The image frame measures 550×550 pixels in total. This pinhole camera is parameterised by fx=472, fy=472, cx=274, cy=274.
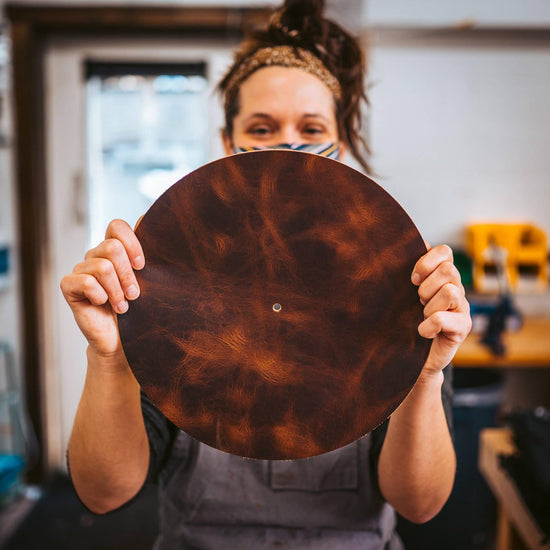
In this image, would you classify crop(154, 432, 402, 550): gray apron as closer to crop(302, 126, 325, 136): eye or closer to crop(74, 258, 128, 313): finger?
crop(74, 258, 128, 313): finger

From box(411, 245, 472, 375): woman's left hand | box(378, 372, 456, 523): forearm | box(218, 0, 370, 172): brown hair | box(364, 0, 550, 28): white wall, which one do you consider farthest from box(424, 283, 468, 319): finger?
box(364, 0, 550, 28): white wall

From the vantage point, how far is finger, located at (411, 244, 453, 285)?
62 cm

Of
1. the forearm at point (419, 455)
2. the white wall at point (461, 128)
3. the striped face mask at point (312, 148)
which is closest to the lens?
the forearm at point (419, 455)

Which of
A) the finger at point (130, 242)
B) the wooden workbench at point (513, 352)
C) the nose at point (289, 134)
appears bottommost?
the wooden workbench at point (513, 352)

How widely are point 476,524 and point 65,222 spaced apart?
104 inches

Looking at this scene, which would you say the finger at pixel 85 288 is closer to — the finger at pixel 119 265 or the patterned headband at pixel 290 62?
the finger at pixel 119 265

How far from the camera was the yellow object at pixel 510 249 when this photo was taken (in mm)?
2516

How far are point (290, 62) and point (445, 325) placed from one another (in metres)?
0.60

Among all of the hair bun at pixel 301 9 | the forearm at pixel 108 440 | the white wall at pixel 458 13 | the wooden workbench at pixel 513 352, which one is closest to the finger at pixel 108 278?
the forearm at pixel 108 440

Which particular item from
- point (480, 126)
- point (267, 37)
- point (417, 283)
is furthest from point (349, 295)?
point (480, 126)

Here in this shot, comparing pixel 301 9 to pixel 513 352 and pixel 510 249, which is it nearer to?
pixel 513 352

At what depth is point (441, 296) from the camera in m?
0.62

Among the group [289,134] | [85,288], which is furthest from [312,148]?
[85,288]

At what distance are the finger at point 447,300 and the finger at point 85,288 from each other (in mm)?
439
